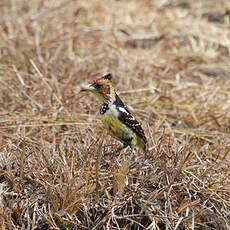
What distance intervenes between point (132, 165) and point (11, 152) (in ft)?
2.50

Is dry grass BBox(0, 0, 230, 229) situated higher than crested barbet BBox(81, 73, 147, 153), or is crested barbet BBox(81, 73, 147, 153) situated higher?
crested barbet BBox(81, 73, 147, 153)

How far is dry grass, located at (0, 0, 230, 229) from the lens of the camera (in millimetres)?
3432

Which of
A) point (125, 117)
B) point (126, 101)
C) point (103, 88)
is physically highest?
point (103, 88)

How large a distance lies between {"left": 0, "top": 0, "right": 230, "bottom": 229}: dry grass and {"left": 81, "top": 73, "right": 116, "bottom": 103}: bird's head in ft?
0.96

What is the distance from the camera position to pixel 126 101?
5301 mm

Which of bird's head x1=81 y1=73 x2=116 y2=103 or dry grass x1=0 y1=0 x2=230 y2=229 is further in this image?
bird's head x1=81 y1=73 x2=116 y2=103

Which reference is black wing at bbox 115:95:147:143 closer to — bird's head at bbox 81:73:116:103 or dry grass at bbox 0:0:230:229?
bird's head at bbox 81:73:116:103

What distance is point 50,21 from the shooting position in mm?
6871

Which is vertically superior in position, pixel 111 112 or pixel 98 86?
pixel 98 86

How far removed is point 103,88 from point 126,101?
166cm

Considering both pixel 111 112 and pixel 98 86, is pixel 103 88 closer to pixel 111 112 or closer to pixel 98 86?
pixel 98 86

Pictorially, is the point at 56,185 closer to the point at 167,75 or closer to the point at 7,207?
the point at 7,207

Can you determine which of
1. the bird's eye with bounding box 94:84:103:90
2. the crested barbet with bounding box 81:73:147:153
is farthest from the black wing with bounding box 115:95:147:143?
the bird's eye with bounding box 94:84:103:90

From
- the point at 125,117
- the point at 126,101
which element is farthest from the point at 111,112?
the point at 126,101
